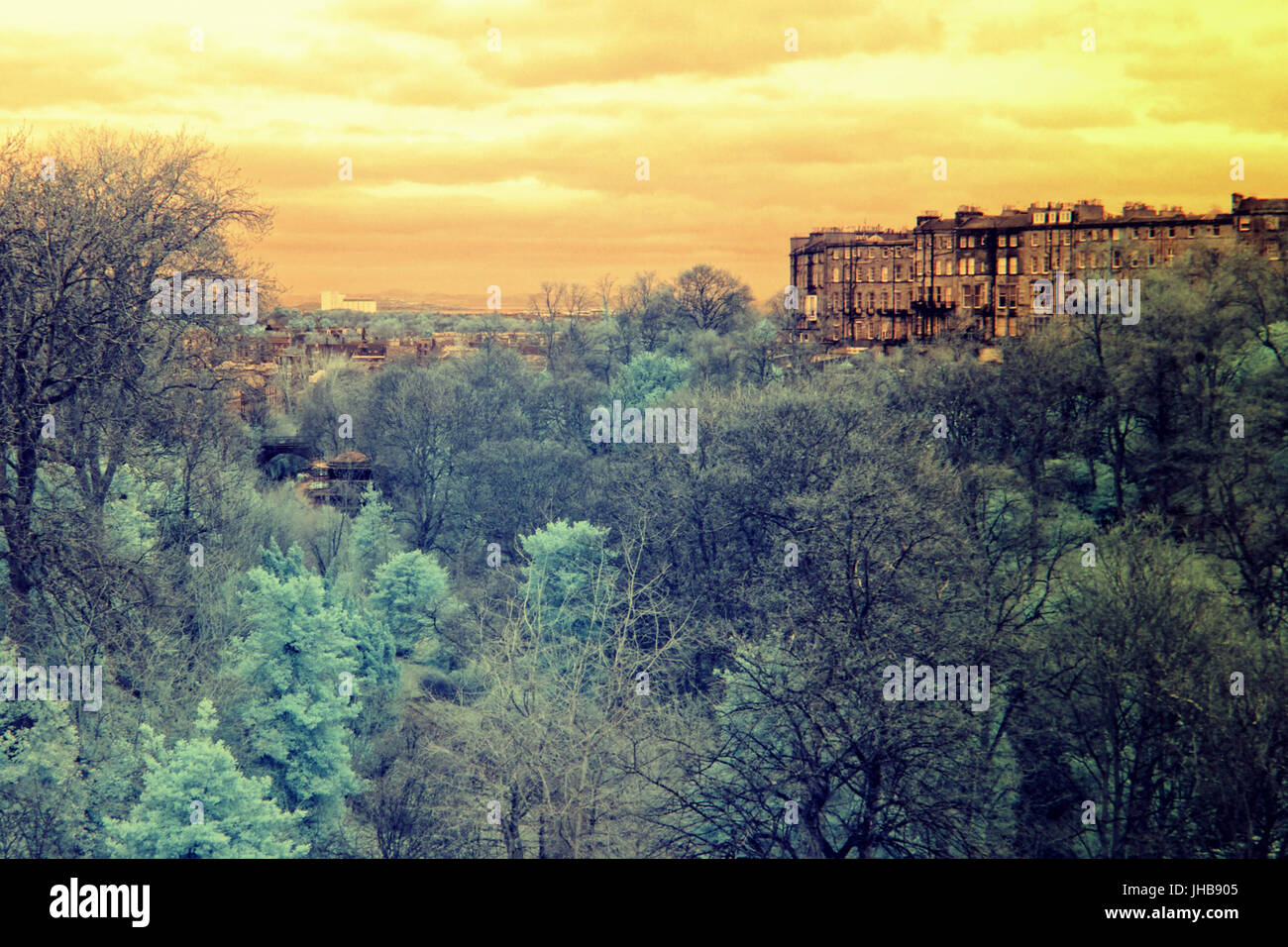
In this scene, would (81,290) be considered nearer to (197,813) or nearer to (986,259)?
(197,813)

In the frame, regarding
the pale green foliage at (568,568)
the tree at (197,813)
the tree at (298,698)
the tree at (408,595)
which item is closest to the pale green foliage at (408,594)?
the tree at (408,595)

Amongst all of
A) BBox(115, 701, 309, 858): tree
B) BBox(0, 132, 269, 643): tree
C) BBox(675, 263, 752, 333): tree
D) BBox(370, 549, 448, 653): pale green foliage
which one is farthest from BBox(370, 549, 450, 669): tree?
BBox(675, 263, 752, 333): tree

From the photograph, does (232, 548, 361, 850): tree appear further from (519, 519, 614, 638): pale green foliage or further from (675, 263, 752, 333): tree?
(675, 263, 752, 333): tree

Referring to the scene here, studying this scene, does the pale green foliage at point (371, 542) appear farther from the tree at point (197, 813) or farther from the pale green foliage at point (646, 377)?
the tree at point (197, 813)

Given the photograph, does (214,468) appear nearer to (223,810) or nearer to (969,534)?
(223,810)

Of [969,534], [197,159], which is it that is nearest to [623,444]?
[969,534]

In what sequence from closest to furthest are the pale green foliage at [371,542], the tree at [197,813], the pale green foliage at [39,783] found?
1. the pale green foliage at [39,783]
2. the tree at [197,813]
3. the pale green foliage at [371,542]
